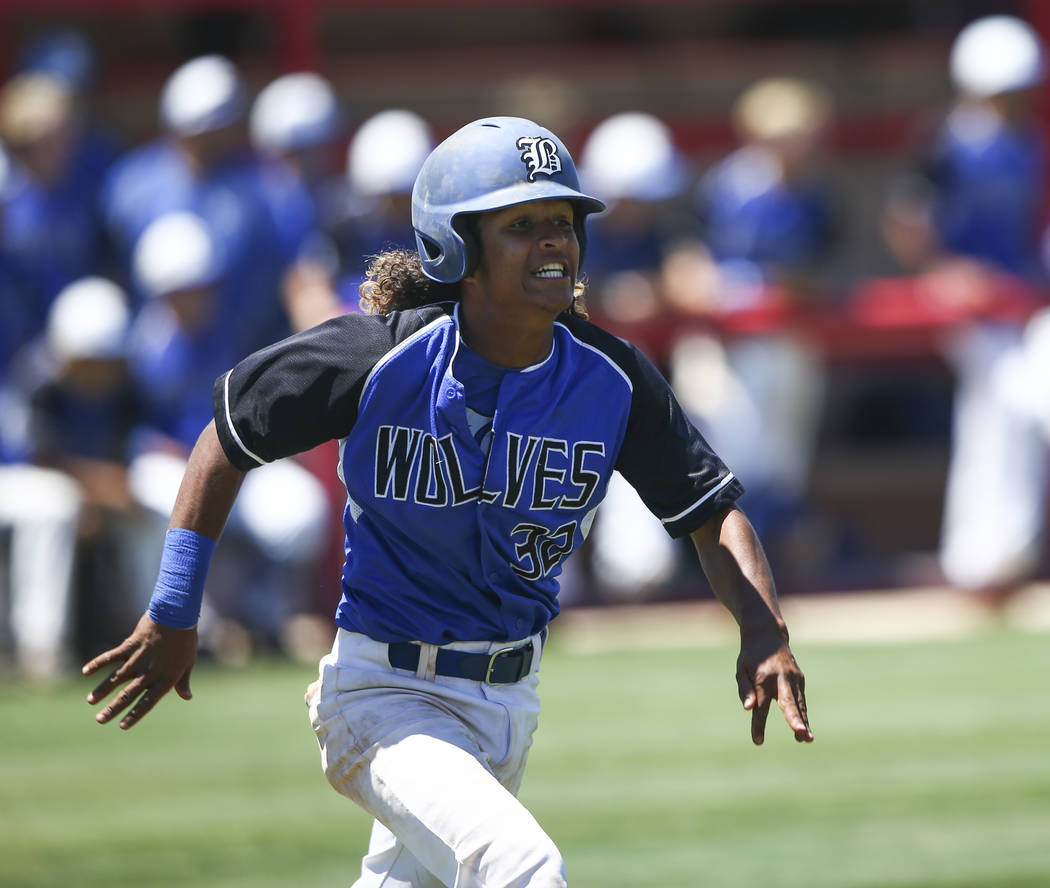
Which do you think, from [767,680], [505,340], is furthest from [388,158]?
[767,680]

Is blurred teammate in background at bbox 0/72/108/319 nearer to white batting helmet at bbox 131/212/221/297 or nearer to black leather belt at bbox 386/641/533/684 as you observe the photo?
white batting helmet at bbox 131/212/221/297

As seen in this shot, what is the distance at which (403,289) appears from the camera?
13.3 feet

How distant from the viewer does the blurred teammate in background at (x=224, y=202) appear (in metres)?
9.17

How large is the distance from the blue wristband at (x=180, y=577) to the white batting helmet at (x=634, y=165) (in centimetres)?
614

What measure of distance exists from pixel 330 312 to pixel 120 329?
39.4 inches

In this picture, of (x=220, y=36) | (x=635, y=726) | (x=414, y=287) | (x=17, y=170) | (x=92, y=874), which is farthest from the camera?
(x=220, y=36)

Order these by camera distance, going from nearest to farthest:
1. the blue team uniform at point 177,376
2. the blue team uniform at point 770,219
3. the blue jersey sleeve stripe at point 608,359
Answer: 1. the blue jersey sleeve stripe at point 608,359
2. the blue team uniform at point 177,376
3. the blue team uniform at point 770,219

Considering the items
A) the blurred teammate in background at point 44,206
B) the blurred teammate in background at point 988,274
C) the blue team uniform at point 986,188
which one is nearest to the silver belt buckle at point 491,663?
the blurred teammate in background at point 44,206

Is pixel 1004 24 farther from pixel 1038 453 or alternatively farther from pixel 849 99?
pixel 849 99

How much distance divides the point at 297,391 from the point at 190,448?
5.26 meters

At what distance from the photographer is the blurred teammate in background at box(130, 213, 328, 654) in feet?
28.5

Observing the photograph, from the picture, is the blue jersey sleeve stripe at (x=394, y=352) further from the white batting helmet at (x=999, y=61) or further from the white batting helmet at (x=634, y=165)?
the white batting helmet at (x=999, y=61)

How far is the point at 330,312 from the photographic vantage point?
882 cm

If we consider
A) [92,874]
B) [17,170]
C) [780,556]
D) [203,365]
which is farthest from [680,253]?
[92,874]
